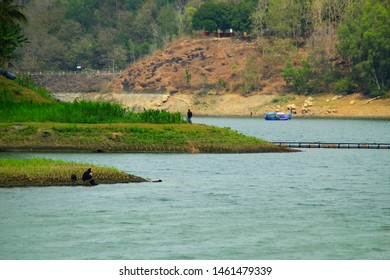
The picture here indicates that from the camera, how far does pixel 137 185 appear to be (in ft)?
200

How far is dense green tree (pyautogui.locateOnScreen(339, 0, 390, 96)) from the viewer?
165 metres

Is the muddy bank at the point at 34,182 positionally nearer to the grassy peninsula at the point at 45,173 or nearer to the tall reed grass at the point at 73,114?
the grassy peninsula at the point at 45,173

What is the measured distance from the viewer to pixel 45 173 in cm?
5675

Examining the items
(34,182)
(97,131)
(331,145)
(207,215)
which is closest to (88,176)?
(34,182)

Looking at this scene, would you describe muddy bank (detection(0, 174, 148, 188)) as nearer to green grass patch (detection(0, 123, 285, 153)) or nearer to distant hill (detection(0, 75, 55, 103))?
green grass patch (detection(0, 123, 285, 153))

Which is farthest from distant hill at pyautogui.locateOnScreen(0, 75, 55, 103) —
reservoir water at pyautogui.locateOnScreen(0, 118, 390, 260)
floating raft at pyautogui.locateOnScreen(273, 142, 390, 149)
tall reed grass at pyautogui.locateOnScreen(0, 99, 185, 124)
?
floating raft at pyautogui.locateOnScreen(273, 142, 390, 149)

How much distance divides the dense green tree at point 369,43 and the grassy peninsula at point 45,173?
10925cm

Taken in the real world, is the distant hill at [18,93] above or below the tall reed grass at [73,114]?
above

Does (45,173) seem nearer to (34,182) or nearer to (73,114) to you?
(34,182)

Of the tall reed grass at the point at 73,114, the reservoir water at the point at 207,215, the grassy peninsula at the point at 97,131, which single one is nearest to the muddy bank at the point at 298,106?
the tall reed grass at the point at 73,114

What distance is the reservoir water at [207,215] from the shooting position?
43.6 m

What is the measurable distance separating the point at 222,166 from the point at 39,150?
13715 mm

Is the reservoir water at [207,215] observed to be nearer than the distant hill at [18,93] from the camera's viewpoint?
Yes

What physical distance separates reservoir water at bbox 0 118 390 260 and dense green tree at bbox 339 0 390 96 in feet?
297
